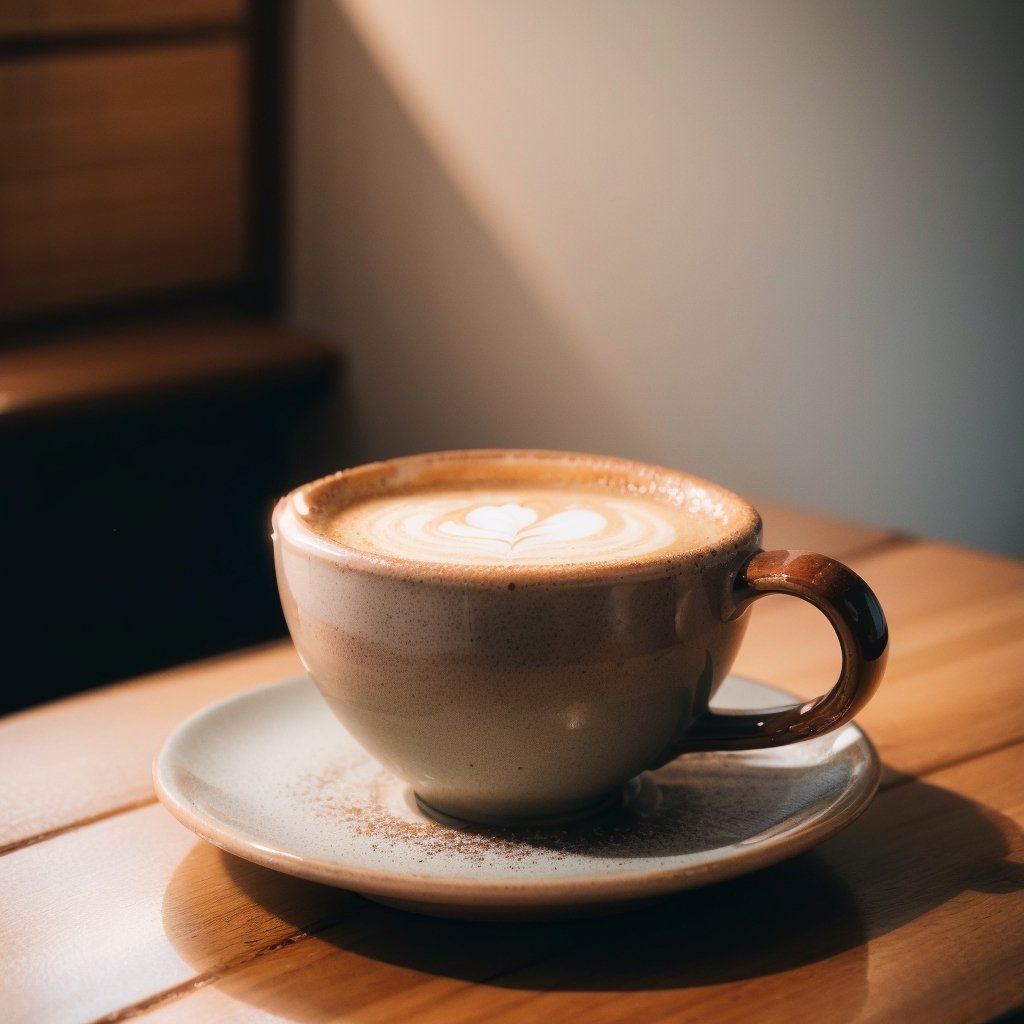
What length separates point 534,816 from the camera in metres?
0.56

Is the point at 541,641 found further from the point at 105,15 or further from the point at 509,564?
the point at 105,15

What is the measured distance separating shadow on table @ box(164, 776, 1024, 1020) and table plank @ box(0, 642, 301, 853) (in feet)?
0.26

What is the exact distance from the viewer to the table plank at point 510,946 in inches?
18.6

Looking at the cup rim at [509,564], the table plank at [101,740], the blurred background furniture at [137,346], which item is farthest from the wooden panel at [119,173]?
the cup rim at [509,564]

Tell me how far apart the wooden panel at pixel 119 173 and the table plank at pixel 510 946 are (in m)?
1.59

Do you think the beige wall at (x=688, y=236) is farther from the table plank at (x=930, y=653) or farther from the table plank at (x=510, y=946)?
the table plank at (x=510, y=946)

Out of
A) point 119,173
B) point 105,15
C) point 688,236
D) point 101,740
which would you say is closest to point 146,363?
point 119,173

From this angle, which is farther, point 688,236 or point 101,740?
point 688,236

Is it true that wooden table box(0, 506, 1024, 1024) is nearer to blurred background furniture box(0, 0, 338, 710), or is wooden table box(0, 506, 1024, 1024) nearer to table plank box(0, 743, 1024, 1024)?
table plank box(0, 743, 1024, 1024)

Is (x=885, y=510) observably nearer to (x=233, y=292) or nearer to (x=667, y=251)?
(x=667, y=251)

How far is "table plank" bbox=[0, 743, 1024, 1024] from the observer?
473 mm

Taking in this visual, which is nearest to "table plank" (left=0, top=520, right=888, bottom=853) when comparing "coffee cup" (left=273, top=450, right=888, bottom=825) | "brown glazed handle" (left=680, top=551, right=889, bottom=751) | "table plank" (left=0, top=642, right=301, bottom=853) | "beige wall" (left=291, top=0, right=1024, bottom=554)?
"table plank" (left=0, top=642, right=301, bottom=853)

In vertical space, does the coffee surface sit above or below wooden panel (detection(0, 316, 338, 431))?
above

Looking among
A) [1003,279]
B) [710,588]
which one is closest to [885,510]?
[1003,279]
